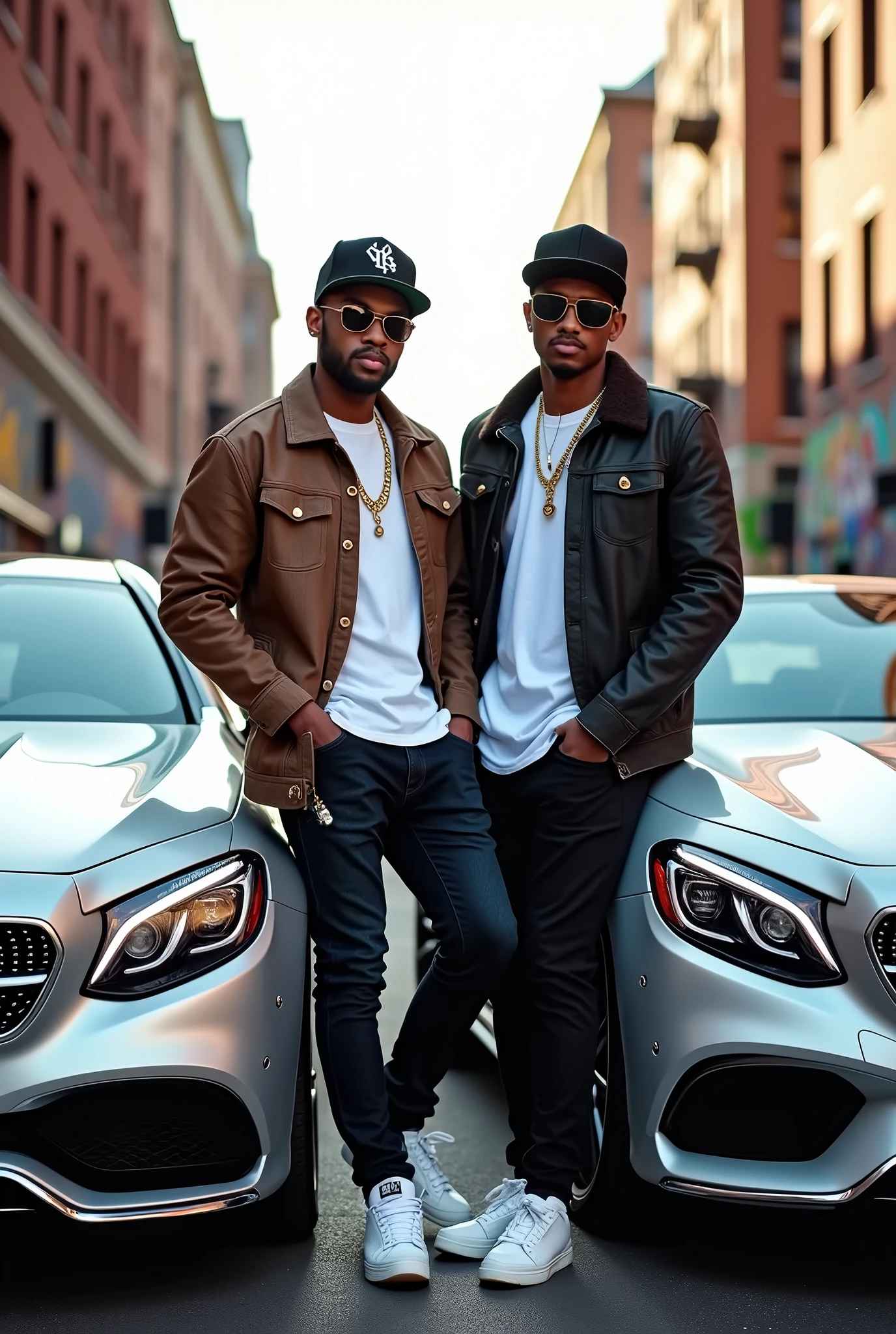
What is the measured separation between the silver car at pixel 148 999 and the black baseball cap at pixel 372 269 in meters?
1.16

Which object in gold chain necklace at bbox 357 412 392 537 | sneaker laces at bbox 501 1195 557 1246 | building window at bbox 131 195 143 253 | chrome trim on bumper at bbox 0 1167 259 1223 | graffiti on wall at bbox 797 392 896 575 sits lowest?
sneaker laces at bbox 501 1195 557 1246

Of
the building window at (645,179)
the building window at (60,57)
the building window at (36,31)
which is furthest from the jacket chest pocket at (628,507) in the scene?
the building window at (645,179)

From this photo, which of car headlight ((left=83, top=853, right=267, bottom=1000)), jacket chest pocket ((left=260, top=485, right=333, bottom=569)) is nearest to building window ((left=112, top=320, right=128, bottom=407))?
jacket chest pocket ((left=260, top=485, right=333, bottom=569))

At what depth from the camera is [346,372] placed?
11.9 ft

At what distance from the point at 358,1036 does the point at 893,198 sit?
62.0 ft

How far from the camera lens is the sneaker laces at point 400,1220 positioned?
10.6ft

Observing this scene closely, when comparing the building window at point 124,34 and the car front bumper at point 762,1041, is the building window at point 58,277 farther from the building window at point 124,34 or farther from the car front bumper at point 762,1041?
the car front bumper at point 762,1041

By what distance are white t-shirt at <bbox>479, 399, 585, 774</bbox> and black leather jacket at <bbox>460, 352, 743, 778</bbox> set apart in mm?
61

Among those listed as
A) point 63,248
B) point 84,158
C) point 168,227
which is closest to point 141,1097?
point 63,248

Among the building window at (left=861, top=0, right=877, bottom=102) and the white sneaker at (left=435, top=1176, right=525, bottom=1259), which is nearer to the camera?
the white sneaker at (left=435, top=1176, right=525, bottom=1259)

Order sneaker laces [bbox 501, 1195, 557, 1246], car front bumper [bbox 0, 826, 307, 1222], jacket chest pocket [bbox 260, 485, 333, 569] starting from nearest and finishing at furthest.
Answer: car front bumper [bbox 0, 826, 307, 1222], sneaker laces [bbox 501, 1195, 557, 1246], jacket chest pocket [bbox 260, 485, 333, 569]

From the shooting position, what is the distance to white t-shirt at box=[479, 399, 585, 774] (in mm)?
3629

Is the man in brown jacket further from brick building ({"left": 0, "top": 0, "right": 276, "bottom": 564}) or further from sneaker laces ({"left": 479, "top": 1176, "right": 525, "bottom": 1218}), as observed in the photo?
brick building ({"left": 0, "top": 0, "right": 276, "bottom": 564})

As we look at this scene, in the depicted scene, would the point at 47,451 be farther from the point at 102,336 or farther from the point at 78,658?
the point at 78,658
